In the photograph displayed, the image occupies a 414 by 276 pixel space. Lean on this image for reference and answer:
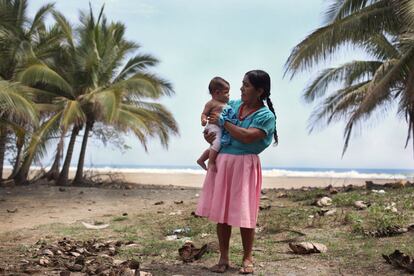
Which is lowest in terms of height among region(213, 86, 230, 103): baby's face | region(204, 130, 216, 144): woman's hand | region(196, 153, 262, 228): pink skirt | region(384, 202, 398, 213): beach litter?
region(384, 202, 398, 213): beach litter

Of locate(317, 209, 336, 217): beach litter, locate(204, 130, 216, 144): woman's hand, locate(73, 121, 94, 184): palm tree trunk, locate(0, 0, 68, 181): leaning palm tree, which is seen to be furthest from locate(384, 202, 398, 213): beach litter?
locate(73, 121, 94, 184): palm tree trunk

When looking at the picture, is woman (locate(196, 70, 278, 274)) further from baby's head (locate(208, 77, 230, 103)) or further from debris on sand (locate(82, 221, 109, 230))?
debris on sand (locate(82, 221, 109, 230))

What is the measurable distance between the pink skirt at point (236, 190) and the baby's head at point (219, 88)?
1.59 ft

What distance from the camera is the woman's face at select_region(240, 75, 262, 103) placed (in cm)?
399

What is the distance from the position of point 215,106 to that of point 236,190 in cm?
72

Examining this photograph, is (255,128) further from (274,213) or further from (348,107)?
(348,107)

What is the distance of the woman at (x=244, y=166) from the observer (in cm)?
393

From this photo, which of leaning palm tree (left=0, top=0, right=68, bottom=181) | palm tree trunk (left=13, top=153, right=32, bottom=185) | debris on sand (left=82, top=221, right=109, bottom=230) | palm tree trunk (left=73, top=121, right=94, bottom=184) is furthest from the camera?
Answer: palm tree trunk (left=73, top=121, right=94, bottom=184)

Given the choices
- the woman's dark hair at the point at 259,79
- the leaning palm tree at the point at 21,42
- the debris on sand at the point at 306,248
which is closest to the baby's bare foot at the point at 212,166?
the woman's dark hair at the point at 259,79

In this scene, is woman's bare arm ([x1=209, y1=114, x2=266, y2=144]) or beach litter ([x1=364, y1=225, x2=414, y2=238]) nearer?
woman's bare arm ([x1=209, y1=114, x2=266, y2=144])

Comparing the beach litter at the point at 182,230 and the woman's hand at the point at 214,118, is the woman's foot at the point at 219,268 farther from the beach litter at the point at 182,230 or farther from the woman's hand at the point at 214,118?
the beach litter at the point at 182,230

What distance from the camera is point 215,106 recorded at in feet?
13.3

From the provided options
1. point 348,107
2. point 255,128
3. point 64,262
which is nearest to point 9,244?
point 64,262

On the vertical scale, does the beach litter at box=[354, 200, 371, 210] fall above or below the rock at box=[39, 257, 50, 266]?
above
